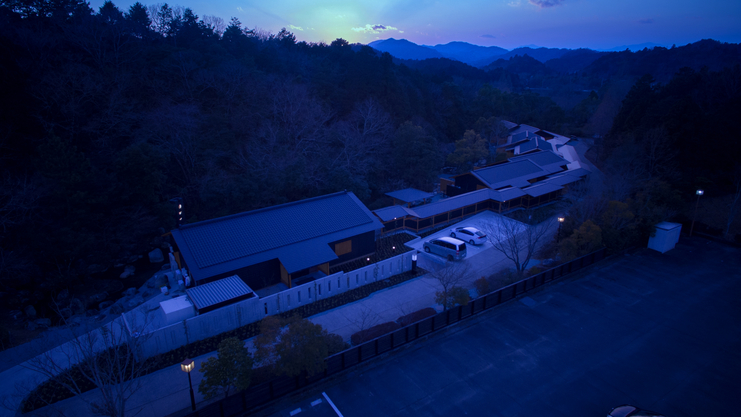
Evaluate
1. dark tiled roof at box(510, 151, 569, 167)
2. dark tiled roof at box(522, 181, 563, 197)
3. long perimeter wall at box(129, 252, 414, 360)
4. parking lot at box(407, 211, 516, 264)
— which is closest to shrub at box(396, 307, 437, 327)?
long perimeter wall at box(129, 252, 414, 360)

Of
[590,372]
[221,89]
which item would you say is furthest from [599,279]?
[221,89]

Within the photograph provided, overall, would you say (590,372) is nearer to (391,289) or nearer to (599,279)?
(599,279)

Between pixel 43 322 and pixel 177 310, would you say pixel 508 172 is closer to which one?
pixel 177 310

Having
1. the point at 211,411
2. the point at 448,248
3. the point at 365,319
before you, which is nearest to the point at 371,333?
the point at 365,319

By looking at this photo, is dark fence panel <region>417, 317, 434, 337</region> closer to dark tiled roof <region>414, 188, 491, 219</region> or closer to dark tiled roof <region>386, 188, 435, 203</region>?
dark tiled roof <region>414, 188, 491, 219</region>

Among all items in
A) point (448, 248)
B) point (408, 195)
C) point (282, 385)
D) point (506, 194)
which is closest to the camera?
point (282, 385)

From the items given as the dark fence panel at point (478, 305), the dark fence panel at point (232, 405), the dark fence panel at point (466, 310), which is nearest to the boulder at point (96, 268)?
the dark fence panel at point (232, 405)
